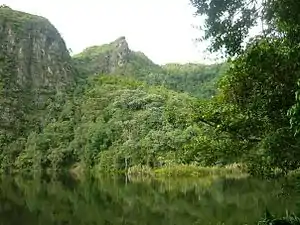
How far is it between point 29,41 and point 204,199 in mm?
138050

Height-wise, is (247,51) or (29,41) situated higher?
(29,41)

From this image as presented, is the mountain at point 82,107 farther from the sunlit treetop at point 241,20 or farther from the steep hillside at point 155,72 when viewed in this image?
the sunlit treetop at point 241,20

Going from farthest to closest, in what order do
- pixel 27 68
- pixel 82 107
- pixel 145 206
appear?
pixel 27 68 → pixel 82 107 → pixel 145 206

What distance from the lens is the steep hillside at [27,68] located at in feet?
436

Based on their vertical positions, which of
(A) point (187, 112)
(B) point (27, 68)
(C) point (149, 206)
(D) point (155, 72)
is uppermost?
(D) point (155, 72)

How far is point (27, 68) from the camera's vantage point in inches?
6137

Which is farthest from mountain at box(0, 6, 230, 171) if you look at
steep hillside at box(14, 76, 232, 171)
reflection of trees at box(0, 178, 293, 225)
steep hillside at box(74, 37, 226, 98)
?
reflection of trees at box(0, 178, 293, 225)

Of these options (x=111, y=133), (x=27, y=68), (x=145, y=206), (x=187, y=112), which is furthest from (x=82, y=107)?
(x=187, y=112)

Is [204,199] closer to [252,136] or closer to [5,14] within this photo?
[252,136]

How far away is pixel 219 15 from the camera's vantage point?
9352 mm

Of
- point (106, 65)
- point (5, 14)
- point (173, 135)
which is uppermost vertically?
point (5, 14)

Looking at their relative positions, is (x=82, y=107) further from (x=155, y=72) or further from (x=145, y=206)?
(x=145, y=206)

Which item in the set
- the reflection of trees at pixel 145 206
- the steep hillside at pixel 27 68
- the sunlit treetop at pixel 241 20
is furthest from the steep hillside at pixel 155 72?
the sunlit treetop at pixel 241 20

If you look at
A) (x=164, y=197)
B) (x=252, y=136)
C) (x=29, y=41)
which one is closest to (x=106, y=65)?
(x=29, y=41)
